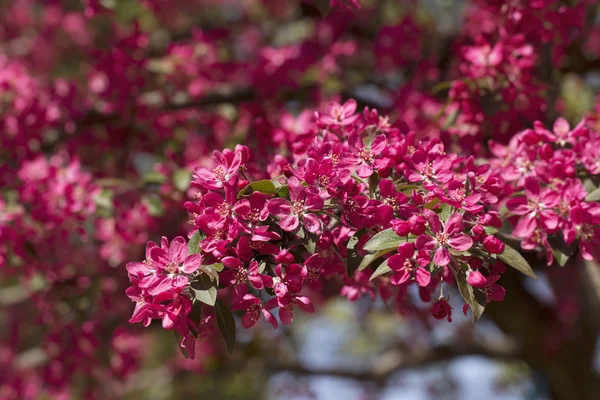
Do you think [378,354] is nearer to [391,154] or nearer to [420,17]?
[420,17]

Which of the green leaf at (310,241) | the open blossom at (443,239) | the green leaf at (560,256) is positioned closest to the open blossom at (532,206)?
the green leaf at (560,256)

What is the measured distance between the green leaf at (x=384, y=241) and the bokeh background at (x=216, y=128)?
0.78 m

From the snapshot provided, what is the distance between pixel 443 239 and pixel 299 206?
1.15 feet

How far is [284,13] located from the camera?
16.2ft

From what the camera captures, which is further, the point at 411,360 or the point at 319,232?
the point at 411,360

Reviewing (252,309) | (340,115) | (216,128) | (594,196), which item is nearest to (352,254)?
(252,309)

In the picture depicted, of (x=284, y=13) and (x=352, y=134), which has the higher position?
(x=352, y=134)

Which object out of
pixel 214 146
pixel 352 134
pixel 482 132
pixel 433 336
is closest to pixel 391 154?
pixel 352 134

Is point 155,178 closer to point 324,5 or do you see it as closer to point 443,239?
point 324,5

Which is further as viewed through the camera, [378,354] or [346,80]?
[378,354]

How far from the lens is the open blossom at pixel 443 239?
149 cm

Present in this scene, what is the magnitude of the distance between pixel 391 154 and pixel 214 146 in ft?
5.30

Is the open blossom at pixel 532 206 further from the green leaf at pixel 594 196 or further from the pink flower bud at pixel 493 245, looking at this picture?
the pink flower bud at pixel 493 245

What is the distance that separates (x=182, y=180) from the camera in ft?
8.71
